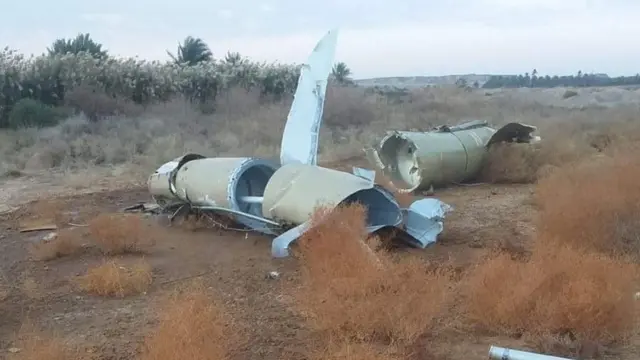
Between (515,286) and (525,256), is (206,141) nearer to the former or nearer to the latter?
(525,256)

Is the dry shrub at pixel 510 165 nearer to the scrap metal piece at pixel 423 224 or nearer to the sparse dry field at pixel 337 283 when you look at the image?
the sparse dry field at pixel 337 283

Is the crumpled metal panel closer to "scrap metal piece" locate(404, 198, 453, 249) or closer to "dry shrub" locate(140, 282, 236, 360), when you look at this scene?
"scrap metal piece" locate(404, 198, 453, 249)

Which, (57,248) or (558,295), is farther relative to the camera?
(57,248)

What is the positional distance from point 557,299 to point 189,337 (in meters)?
2.61

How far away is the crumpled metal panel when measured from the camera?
34.6 ft

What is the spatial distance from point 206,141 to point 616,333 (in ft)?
52.8

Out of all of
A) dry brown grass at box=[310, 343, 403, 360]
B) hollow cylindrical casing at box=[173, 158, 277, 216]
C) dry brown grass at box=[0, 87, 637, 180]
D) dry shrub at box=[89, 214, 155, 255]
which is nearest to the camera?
dry brown grass at box=[310, 343, 403, 360]

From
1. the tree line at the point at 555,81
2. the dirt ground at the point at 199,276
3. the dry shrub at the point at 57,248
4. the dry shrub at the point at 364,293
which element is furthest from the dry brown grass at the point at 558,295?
the tree line at the point at 555,81

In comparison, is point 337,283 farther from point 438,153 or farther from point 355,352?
point 438,153

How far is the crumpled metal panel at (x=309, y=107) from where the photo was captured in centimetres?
1055

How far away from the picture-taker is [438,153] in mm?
13250

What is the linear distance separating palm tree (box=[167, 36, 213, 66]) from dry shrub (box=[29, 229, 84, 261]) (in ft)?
97.0

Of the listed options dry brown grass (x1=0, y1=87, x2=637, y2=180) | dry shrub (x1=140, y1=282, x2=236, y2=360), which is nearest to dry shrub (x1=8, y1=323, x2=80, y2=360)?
dry shrub (x1=140, y1=282, x2=236, y2=360)

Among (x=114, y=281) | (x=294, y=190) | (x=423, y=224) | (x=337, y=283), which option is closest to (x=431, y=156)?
(x=423, y=224)
